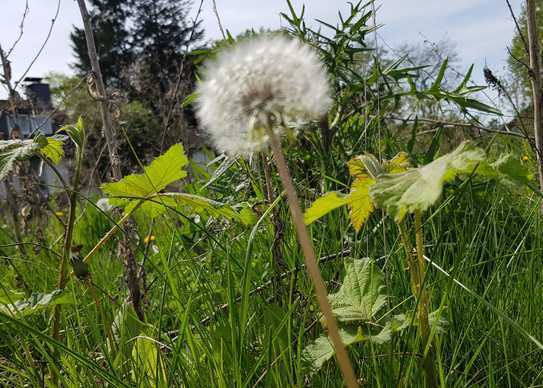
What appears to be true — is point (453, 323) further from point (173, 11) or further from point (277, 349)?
point (173, 11)

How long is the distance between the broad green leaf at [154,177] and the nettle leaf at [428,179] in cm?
57

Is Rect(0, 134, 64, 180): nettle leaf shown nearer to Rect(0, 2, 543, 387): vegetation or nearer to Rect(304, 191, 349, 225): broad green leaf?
Rect(0, 2, 543, 387): vegetation

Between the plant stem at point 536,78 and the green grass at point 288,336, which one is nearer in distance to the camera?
the green grass at point 288,336

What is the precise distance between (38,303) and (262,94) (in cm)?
68

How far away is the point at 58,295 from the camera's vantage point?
104cm

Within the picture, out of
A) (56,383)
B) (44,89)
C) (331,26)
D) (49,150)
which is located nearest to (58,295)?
(56,383)

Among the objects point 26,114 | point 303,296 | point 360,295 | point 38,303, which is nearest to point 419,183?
point 360,295

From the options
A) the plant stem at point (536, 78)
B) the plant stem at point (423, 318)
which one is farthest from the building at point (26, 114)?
the plant stem at point (536, 78)

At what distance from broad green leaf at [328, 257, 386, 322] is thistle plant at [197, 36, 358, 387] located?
37 centimetres

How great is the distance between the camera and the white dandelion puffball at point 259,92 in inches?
23.5

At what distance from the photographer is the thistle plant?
1.94ft

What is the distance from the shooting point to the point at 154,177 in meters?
1.18

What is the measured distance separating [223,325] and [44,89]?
3804cm

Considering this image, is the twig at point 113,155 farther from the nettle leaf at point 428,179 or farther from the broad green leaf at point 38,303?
the nettle leaf at point 428,179
